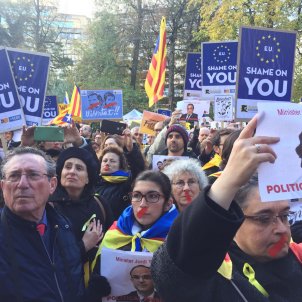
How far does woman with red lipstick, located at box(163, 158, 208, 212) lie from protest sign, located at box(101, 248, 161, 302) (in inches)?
41.7

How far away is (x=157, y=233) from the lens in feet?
8.82

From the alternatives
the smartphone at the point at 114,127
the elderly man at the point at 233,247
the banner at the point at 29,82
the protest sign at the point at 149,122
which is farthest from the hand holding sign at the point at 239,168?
the protest sign at the point at 149,122

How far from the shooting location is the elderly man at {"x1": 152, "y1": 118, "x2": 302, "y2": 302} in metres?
1.32

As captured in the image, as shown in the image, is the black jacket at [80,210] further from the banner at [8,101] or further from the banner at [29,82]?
the banner at [29,82]

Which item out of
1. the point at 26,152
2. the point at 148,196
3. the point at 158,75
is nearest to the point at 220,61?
the point at 158,75

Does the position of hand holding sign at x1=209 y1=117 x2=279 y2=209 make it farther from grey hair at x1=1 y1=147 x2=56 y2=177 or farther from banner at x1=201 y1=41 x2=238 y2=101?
banner at x1=201 y1=41 x2=238 y2=101

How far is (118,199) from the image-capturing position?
167 inches

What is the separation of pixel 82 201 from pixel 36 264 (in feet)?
4.12

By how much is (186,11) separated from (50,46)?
34.7 feet

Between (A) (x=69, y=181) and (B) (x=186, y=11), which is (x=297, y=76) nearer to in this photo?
(B) (x=186, y=11)

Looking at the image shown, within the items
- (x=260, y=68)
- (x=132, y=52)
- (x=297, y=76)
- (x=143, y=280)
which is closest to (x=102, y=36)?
(x=132, y=52)

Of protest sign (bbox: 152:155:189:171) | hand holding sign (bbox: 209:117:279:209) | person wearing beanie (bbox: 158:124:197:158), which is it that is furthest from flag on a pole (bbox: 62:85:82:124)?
hand holding sign (bbox: 209:117:279:209)

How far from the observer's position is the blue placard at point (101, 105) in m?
8.75

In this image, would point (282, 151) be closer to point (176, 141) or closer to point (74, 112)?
point (176, 141)
